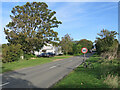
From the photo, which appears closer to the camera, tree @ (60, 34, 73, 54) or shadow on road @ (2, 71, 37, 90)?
shadow on road @ (2, 71, 37, 90)

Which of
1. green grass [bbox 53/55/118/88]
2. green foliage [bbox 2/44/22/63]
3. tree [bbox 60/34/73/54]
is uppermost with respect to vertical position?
tree [bbox 60/34/73/54]

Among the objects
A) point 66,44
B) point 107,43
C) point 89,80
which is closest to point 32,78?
point 89,80

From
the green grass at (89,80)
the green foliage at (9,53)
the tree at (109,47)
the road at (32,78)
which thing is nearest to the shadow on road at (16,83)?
the road at (32,78)

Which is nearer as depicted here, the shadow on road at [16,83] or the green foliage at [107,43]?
the shadow on road at [16,83]

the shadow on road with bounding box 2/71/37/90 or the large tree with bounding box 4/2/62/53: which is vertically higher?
the large tree with bounding box 4/2/62/53

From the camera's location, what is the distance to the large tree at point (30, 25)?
110 feet

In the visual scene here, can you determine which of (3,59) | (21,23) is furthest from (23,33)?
(3,59)

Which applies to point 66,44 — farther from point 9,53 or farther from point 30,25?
point 9,53

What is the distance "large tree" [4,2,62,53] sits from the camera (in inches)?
1320

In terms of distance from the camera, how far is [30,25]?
119 ft

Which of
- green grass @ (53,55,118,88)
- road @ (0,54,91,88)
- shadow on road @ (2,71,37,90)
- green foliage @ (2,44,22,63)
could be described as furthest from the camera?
green foliage @ (2,44,22,63)

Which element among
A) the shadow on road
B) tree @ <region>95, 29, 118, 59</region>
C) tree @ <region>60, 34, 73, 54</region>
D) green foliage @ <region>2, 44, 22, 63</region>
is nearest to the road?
the shadow on road

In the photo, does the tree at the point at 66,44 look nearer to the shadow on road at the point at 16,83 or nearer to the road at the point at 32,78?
the road at the point at 32,78

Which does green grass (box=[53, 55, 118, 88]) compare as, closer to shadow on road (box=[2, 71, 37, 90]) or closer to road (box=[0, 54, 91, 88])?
road (box=[0, 54, 91, 88])
